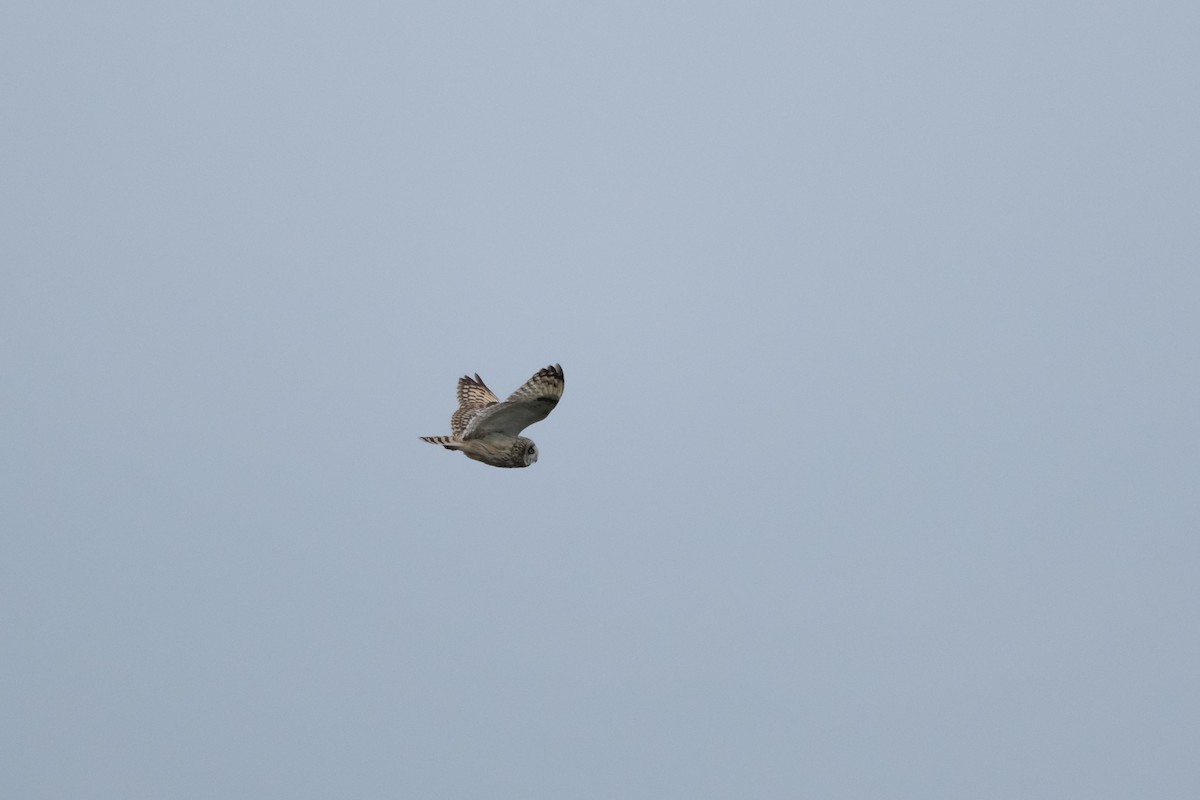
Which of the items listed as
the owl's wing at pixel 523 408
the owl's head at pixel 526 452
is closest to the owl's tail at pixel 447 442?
the owl's wing at pixel 523 408

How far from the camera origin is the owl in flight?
73.7 ft

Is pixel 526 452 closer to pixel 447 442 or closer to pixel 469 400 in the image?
pixel 447 442

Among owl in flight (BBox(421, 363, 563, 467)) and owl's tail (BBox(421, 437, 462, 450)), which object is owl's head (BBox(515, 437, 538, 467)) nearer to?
owl in flight (BBox(421, 363, 563, 467))

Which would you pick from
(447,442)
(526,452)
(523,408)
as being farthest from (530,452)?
(523,408)

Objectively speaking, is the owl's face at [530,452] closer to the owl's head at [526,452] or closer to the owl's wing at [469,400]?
the owl's head at [526,452]

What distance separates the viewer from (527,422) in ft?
78.3

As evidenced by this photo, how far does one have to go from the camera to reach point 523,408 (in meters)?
23.1

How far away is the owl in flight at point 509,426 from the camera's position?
2245cm

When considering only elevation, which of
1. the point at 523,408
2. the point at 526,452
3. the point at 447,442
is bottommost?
the point at 526,452

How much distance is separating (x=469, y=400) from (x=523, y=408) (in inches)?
232

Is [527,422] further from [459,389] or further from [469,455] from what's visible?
[459,389]

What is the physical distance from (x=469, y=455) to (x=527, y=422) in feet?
5.46

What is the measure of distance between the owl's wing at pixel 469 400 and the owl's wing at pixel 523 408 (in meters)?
2.49

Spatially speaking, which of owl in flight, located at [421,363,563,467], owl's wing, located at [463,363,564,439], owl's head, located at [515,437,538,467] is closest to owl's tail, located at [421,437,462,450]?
owl in flight, located at [421,363,563,467]
